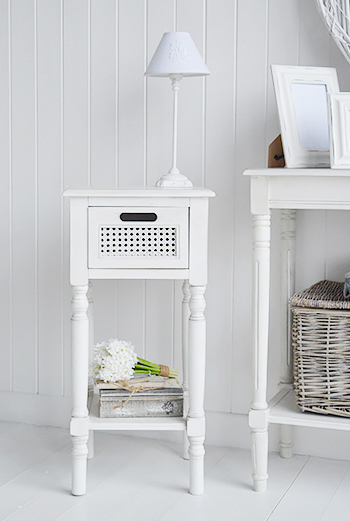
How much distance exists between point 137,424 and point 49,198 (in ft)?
2.90

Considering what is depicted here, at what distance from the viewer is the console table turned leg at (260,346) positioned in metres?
1.75

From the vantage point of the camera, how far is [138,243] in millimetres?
1720

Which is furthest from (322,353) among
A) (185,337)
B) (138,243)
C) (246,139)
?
(246,139)

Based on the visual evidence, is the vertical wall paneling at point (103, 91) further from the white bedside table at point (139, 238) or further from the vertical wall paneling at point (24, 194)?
the white bedside table at point (139, 238)

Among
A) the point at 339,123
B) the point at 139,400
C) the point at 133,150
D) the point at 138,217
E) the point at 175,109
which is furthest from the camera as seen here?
the point at 133,150

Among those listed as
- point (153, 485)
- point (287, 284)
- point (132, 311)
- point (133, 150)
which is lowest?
point (153, 485)

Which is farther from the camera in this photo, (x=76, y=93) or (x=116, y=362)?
(x=76, y=93)

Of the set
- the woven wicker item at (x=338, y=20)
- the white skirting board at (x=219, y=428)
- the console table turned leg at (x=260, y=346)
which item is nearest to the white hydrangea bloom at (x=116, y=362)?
the console table turned leg at (x=260, y=346)

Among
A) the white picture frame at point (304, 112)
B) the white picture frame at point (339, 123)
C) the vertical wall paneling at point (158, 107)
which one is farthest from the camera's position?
the vertical wall paneling at point (158, 107)

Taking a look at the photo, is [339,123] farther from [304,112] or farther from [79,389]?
[79,389]

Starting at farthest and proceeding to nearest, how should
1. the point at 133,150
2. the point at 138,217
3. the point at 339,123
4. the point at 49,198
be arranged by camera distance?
the point at 49,198
the point at 133,150
the point at 138,217
the point at 339,123

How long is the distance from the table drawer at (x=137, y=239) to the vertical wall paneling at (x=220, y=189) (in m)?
0.42

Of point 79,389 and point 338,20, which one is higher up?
point 338,20

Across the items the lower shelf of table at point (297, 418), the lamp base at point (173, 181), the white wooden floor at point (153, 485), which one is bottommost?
the white wooden floor at point (153, 485)
